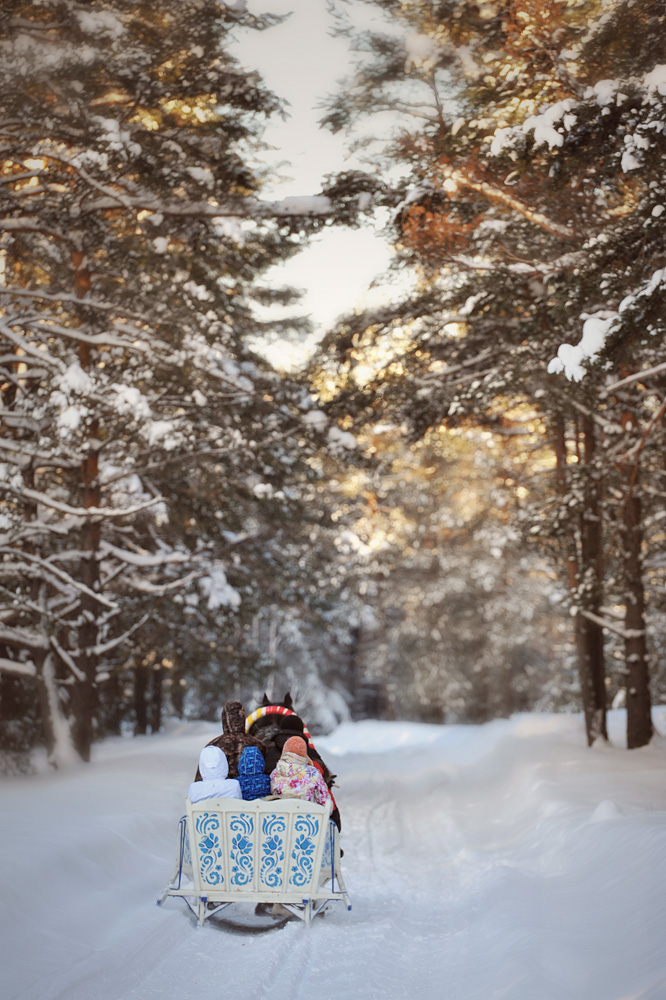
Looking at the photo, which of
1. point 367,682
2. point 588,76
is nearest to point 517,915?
point 588,76

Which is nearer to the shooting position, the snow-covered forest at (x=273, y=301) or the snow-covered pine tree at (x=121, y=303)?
the snow-covered forest at (x=273, y=301)

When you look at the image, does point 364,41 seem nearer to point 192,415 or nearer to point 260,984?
point 192,415

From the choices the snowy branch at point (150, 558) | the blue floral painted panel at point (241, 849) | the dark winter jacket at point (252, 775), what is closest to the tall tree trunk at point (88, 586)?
the snowy branch at point (150, 558)

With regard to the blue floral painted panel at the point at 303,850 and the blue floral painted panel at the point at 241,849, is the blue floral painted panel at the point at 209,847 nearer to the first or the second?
the blue floral painted panel at the point at 241,849

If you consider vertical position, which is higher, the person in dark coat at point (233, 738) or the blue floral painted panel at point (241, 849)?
the person in dark coat at point (233, 738)

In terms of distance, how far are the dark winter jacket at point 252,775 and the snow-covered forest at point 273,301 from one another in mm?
4611

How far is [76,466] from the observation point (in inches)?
548

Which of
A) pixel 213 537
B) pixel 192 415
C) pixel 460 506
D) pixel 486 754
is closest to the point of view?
pixel 192 415

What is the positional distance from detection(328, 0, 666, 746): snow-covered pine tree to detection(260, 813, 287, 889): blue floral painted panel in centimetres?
475

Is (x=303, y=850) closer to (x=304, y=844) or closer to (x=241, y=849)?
(x=304, y=844)

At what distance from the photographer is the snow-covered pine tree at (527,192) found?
25.5 feet

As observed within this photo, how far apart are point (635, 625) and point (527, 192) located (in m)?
8.20

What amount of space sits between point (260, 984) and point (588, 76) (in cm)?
909

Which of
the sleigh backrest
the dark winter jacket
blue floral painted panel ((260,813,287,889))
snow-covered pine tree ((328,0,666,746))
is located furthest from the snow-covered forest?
blue floral painted panel ((260,813,287,889))
